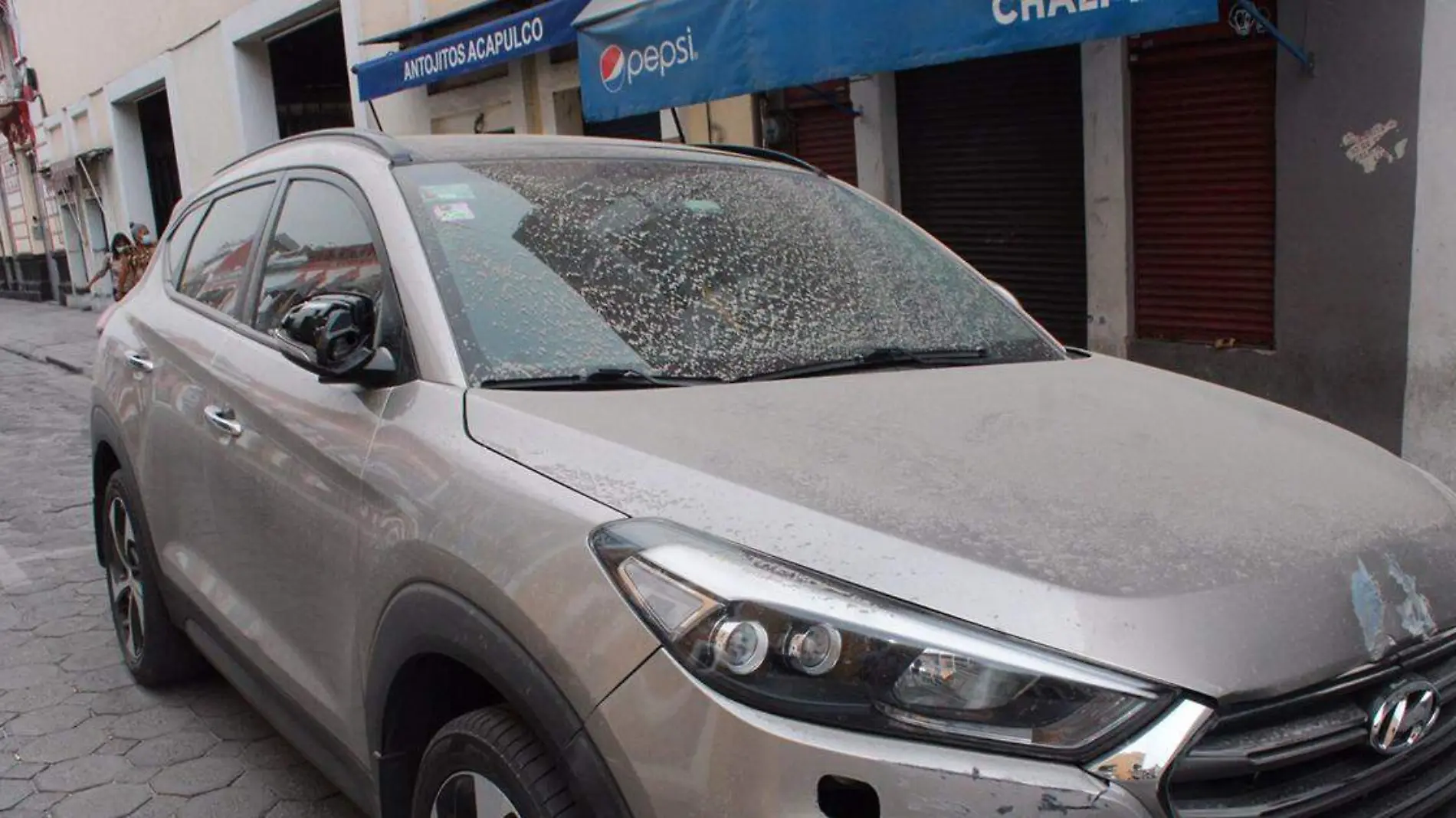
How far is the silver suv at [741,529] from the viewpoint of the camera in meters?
1.51

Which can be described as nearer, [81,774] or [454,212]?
[454,212]

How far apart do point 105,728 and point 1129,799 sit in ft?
11.2

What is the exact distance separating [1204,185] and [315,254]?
5.20m

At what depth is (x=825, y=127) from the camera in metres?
9.03

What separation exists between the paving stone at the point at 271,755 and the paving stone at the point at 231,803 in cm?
14

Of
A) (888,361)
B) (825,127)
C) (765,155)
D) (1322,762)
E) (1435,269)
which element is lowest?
(1322,762)

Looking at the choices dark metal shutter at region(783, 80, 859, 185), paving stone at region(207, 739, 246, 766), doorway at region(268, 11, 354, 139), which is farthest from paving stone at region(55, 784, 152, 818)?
doorway at region(268, 11, 354, 139)

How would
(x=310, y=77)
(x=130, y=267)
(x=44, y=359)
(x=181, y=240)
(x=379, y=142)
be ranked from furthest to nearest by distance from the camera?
(x=310, y=77), (x=44, y=359), (x=130, y=267), (x=181, y=240), (x=379, y=142)

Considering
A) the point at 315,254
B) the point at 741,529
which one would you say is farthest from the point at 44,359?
the point at 741,529

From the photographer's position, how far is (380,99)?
563 inches

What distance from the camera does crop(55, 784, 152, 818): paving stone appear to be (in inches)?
125

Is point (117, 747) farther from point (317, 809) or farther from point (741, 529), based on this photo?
point (741, 529)

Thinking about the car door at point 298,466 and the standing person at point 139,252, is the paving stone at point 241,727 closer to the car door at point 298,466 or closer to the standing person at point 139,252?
the car door at point 298,466

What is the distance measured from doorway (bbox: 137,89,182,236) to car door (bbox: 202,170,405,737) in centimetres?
2296
